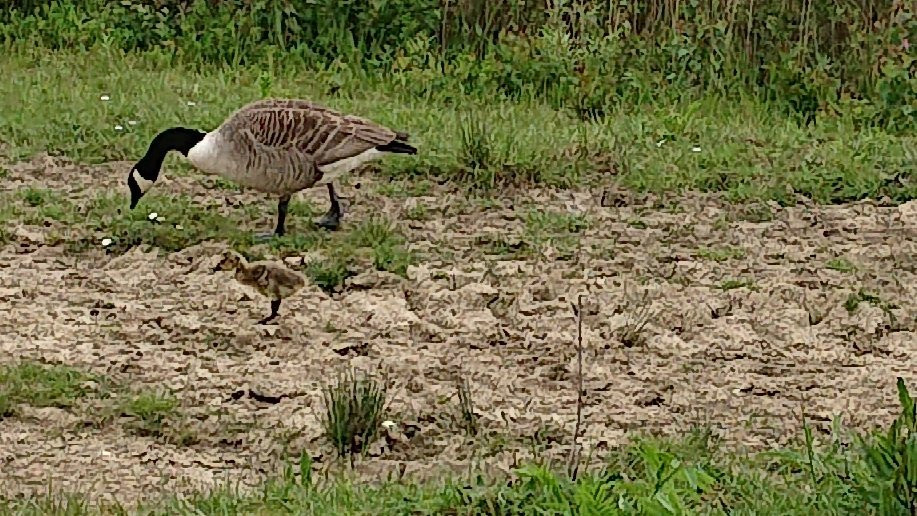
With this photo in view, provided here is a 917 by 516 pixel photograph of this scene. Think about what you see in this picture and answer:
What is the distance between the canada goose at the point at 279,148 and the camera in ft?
21.8

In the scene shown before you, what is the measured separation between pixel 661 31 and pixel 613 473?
5902 mm

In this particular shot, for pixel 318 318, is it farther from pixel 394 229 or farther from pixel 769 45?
pixel 769 45

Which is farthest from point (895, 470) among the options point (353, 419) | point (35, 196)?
point (35, 196)

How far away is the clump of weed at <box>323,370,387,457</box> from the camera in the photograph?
4660mm

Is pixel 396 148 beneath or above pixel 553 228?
above

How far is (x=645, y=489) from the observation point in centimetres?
385

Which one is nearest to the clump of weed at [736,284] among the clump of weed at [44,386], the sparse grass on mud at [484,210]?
the sparse grass on mud at [484,210]

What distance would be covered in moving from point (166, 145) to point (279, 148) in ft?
1.96

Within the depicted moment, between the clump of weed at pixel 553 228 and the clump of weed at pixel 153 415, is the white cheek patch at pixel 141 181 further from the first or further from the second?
the clump of weed at pixel 153 415

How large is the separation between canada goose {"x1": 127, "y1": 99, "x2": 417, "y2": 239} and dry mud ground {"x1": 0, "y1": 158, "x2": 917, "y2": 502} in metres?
0.37

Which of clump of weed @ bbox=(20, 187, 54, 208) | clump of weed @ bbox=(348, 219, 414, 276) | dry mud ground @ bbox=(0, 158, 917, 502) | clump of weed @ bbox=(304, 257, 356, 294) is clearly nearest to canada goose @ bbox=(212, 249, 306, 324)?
dry mud ground @ bbox=(0, 158, 917, 502)

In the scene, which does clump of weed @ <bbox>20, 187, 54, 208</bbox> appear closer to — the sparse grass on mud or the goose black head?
the sparse grass on mud

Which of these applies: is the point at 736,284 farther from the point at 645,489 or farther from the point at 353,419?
the point at 645,489

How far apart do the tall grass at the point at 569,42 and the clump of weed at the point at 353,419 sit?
15.6ft
